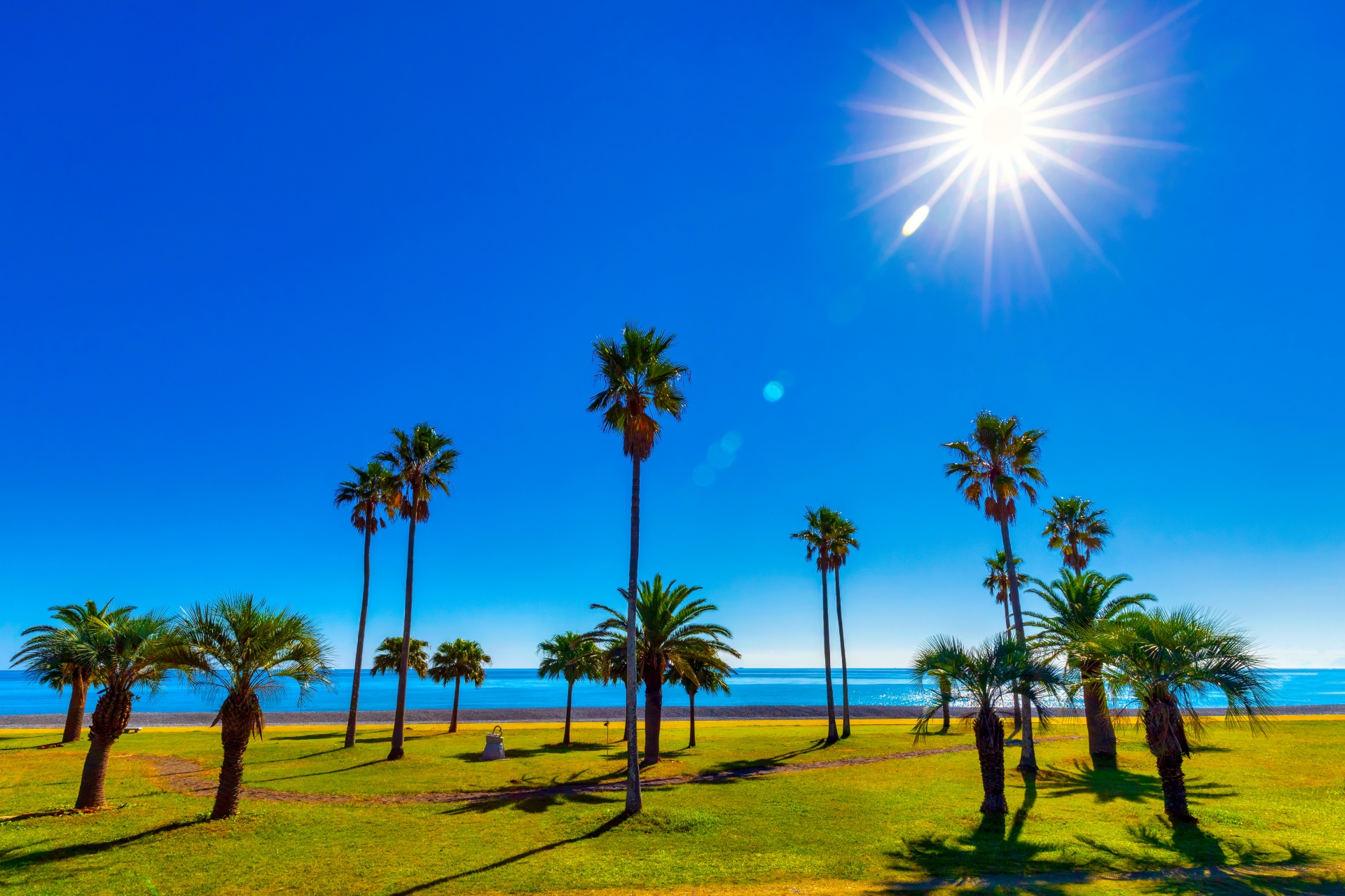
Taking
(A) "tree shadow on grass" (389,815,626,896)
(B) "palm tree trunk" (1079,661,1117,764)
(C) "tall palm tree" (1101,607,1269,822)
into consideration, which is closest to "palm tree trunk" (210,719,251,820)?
(A) "tree shadow on grass" (389,815,626,896)

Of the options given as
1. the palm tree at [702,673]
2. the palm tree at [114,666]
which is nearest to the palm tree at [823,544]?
the palm tree at [702,673]

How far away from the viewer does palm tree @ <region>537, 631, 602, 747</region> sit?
132 ft

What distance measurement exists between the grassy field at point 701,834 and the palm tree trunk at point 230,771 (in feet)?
1.81

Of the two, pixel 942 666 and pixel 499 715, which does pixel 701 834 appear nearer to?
pixel 942 666

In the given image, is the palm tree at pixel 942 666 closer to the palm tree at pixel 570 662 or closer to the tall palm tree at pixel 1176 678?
the tall palm tree at pixel 1176 678

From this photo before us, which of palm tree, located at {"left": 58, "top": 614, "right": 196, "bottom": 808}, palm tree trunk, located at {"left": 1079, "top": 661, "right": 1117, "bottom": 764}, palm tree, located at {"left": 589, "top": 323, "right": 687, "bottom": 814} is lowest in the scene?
palm tree trunk, located at {"left": 1079, "top": 661, "right": 1117, "bottom": 764}

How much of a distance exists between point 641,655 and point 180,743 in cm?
2863

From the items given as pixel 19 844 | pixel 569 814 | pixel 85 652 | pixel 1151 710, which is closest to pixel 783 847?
pixel 569 814

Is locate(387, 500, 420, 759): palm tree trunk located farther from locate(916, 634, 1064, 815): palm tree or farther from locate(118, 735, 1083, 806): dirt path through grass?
locate(916, 634, 1064, 815): palm tree

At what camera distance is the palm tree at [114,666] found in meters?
19.6

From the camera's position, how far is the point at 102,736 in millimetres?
19812

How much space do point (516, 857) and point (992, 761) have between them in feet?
44.5

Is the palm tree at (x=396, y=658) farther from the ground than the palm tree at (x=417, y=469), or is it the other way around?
the palm tree at (x=417, y=469)

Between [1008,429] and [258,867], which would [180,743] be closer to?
[258,867]
